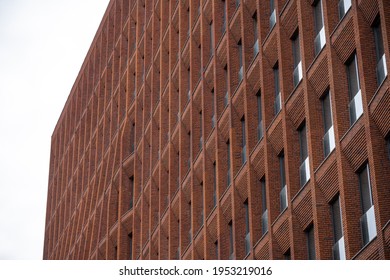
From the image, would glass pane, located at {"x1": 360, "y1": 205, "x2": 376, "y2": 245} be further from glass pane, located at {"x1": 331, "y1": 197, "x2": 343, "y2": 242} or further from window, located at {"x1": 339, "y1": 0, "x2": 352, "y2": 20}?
window, located at {"x1": 339, "y1": 0, "x2": 352, "y2": 20}

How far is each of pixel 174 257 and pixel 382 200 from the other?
915 inches

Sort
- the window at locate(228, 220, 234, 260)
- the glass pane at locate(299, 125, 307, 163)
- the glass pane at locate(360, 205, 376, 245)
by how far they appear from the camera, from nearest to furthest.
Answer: the glass pane at locate(360, 205, 376, 245), the glass pane at locate(299, 125, 307, 163), the window at locate(228, 220, 234, 260)

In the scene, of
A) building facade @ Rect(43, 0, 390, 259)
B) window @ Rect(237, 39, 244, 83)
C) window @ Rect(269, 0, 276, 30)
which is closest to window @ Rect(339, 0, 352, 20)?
building facade @ Rect(43, 0, 390, 259)

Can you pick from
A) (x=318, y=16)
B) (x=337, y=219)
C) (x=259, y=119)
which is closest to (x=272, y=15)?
(x=259, y=119)

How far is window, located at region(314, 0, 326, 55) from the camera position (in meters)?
39.9

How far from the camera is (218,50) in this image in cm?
5231

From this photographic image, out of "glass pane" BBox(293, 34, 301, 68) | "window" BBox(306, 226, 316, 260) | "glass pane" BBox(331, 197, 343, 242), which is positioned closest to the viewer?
"glass pane" BBox(331, 197, 343, 242)

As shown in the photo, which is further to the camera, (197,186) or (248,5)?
(197,186)

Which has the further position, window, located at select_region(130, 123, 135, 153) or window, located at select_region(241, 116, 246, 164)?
window, located at select_region(130, 123, 135, 153)

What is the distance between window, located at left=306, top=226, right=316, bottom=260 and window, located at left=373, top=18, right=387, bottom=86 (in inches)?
275

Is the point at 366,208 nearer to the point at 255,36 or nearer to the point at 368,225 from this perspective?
the point at 368,225

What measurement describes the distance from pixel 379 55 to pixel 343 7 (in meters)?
3.69
